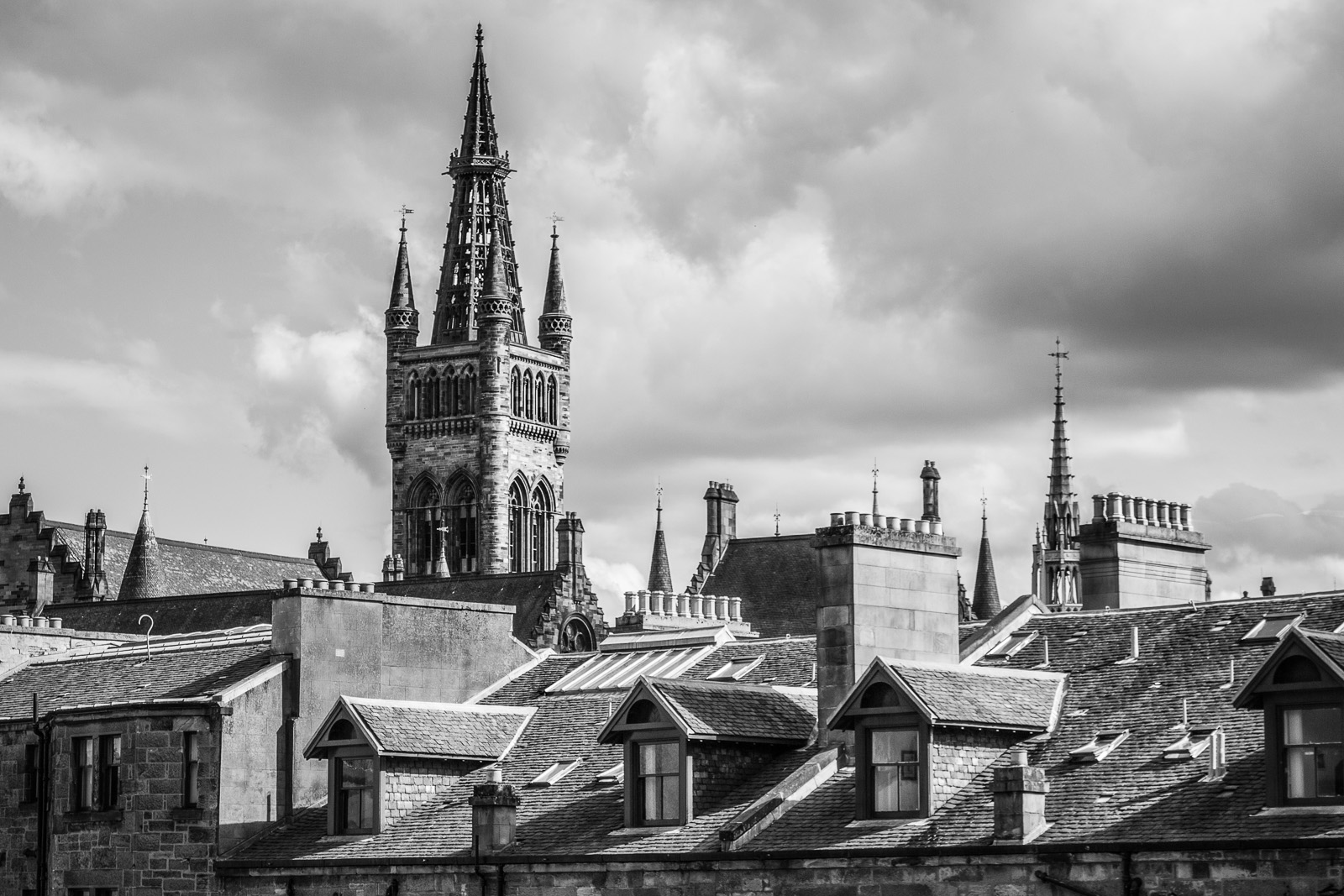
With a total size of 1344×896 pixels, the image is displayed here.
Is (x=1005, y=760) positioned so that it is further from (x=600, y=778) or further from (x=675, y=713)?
(x=600, y=778)

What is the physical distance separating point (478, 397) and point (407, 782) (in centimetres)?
13381

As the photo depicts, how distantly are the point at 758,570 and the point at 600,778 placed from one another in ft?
224

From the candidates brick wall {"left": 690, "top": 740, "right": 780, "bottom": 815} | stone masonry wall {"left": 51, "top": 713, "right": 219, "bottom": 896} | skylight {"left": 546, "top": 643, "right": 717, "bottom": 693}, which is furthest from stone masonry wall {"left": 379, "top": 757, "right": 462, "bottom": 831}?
brick wall {"left": 690, "top": 740, "right": 780, "bottom": 815}

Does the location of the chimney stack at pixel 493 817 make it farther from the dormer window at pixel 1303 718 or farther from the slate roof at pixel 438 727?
the dormer window at pixel 1303 718

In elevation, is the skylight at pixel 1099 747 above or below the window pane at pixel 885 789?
above

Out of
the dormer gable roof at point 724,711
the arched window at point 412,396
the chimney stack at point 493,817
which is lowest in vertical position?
the chimney stack at point 493,817

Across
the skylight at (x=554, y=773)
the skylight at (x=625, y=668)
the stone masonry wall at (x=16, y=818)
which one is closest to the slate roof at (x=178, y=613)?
the stone masonry wall at (x=16, y=818)

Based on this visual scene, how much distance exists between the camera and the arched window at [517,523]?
6629 inches

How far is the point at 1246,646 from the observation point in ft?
117

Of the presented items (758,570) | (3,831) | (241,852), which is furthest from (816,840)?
(758,570)

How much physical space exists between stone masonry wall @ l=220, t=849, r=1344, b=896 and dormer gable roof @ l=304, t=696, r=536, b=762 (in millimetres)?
2274

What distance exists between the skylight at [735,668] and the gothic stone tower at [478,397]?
121711 millimetres

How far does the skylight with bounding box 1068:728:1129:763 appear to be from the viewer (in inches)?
1325

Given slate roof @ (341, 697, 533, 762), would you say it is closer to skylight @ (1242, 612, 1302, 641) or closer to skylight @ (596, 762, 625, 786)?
skylight @ (596, 762, 625, 786)
